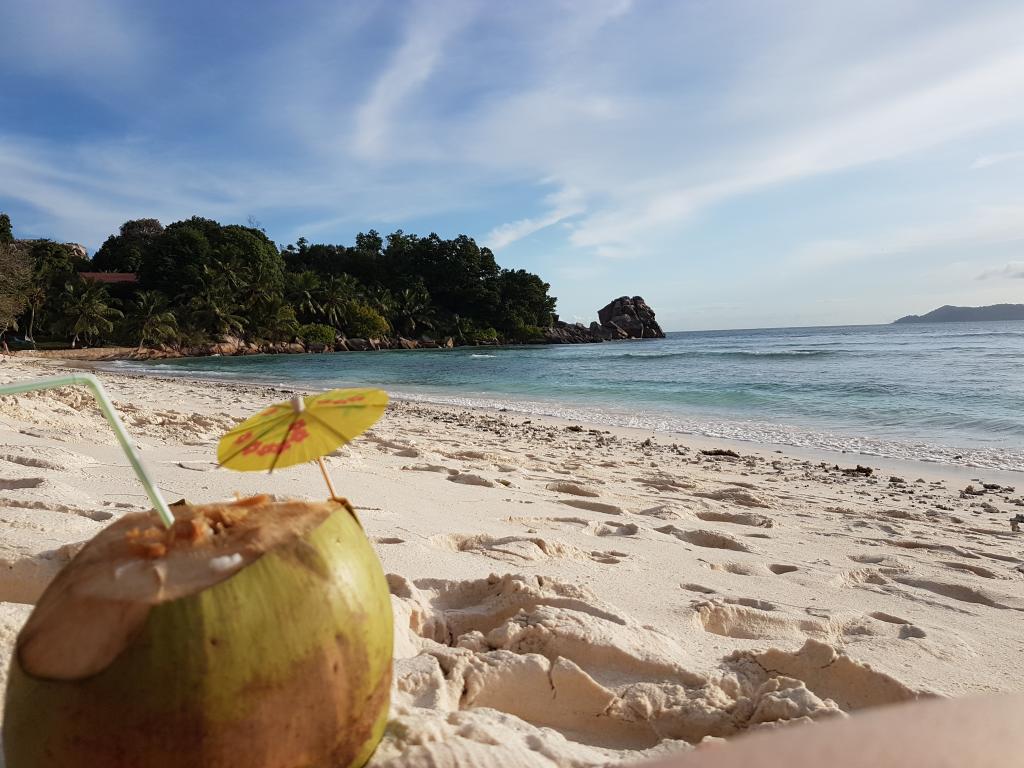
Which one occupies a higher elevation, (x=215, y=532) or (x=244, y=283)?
(x=244, y=283)

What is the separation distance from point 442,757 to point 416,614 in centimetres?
88

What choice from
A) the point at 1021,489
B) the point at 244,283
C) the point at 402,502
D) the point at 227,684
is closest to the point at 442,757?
the point at 227,684

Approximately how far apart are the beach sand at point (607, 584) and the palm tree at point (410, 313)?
50534mm

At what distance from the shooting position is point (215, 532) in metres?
0.85

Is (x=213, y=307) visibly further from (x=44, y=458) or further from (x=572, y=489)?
(x=572, y=489)

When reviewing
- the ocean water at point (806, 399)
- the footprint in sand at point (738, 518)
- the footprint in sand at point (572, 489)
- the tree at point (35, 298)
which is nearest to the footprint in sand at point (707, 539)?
the footprint in sand at point (738, 518)

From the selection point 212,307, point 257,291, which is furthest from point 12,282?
point 257,291

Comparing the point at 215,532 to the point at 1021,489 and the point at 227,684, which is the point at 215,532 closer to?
the point at 227,684

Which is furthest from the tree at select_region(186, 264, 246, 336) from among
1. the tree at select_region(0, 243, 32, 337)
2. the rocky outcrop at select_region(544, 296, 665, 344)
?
the rocky outcrop at select_region(544, 296, 665, 344)

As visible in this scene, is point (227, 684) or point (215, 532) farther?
point (215, 532)

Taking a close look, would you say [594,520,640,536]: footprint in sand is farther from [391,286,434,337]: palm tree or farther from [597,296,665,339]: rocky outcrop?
[597,296,665,339]: rocky outcrop

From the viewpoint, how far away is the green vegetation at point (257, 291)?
3738cm

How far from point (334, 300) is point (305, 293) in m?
2.46

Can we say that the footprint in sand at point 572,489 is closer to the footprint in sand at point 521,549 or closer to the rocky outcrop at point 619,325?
the footprint in sand at point 521,549
